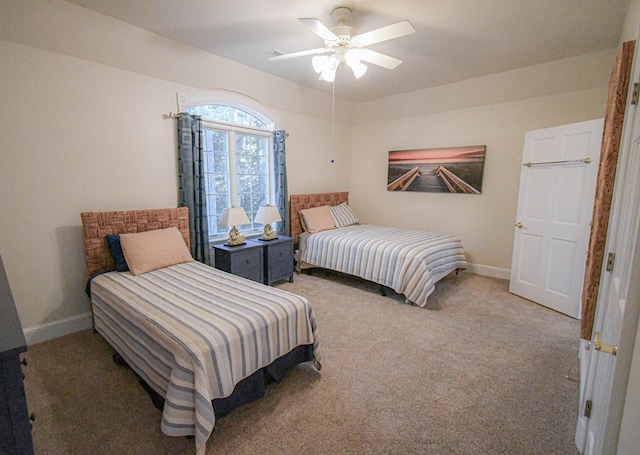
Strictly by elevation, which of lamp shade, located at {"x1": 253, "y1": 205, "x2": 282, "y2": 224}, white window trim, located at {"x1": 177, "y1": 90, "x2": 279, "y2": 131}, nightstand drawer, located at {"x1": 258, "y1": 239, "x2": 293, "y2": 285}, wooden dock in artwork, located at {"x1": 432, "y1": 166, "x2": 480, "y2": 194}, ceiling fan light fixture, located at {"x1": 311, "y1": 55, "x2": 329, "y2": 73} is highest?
ceiling fan light fixture, located at {"x1": 311, "y1": 55, "x2": 329, "y2": 73}

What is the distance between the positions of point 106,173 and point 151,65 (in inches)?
46.9

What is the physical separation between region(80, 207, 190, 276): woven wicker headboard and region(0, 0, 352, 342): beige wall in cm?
14

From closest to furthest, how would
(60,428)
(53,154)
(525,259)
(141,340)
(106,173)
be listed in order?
1. (60,428)
2. (141,340)
3. (53,154)
4. (106,173)
5. (525,259)

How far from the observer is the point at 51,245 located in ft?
8.49

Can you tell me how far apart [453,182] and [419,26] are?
244 centimetres

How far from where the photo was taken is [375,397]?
196 cm

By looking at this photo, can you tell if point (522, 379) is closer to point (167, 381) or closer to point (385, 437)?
point (385, 437)

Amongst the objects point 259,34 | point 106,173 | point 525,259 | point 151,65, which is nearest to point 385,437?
point 525,259

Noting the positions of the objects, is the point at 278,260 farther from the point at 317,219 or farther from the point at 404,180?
the point at 404,180

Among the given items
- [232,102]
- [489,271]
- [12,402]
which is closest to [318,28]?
[232,102]

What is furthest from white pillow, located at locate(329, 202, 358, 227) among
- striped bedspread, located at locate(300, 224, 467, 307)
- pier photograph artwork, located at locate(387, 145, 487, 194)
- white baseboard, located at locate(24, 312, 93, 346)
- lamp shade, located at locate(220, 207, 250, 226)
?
white baseboard, located at locate(24, 312, 93, 346)

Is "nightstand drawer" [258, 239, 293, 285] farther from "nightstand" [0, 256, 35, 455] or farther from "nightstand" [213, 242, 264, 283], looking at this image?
"nightstand" [0, 256, 35, 455]

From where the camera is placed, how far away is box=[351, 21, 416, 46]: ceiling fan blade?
2.11 meters

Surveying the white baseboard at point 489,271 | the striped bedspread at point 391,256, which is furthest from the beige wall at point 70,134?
the white baseboard at point 489,271
